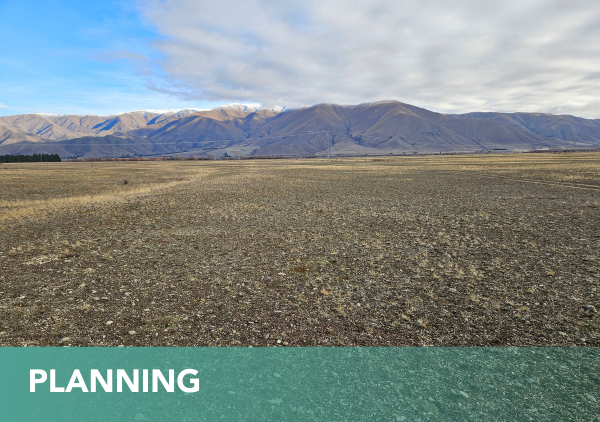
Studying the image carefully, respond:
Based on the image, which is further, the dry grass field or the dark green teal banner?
the dry grass field

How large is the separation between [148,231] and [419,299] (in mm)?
13087

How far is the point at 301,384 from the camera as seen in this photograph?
5027mm

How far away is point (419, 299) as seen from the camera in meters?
7.97

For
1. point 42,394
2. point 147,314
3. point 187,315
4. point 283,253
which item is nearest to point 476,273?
point 283,253

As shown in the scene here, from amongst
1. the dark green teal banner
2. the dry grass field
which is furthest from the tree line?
the dark green teal banner

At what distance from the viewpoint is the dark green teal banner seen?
14.7 ft

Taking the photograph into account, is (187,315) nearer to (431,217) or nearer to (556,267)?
(556,267)

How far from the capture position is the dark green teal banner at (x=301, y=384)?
448 centimetres

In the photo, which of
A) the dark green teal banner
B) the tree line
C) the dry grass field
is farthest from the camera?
the tree line

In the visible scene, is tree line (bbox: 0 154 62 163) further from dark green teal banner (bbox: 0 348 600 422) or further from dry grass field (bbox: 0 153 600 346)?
dark green teal banner (bbox: 0 348 600 422)

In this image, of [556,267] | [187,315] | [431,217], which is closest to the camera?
[187,315]

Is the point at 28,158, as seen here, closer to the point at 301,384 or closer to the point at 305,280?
the point at 305,280

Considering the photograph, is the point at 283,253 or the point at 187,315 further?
the point at 283,253

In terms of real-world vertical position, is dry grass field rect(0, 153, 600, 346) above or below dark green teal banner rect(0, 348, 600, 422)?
above
